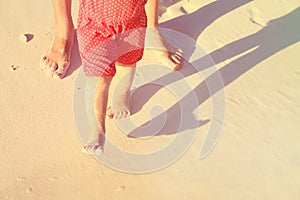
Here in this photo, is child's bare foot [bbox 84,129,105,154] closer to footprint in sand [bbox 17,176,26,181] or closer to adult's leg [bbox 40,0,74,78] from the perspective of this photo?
footprint in sand [bbox 17,176,26,181]

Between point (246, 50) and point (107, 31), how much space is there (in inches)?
42.6

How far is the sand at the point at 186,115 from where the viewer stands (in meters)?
2.04

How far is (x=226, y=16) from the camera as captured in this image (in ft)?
9.37

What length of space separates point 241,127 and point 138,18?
772mm

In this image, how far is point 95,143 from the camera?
210 centimetres

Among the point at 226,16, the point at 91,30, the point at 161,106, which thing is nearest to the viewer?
the point at 91,30

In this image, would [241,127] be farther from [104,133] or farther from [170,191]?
[104,133]

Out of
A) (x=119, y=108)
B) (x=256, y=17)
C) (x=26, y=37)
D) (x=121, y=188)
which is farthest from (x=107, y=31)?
(x=256, y=17)

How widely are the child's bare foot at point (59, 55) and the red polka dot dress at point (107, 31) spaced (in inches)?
21.1

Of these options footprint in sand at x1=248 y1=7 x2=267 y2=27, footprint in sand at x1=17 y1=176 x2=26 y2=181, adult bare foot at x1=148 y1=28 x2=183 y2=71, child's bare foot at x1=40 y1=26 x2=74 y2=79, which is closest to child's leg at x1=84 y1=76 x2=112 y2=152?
footprint in sand at x1=17 y1=176 x2=26 y2=181

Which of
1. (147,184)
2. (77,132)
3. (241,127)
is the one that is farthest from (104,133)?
(241,127)

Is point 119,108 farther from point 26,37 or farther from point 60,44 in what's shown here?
point 26,37

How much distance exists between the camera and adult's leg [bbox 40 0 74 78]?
245 cm

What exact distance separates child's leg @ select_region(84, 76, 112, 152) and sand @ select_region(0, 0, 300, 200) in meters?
0.07
